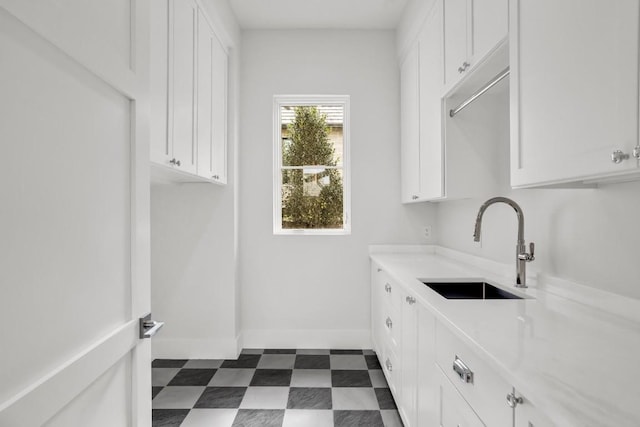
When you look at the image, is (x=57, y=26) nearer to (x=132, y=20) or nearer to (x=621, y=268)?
(x=132, y=20)

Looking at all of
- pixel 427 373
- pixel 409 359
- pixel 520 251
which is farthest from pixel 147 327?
pixel 520 251

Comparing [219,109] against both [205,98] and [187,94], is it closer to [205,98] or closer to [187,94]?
[205,98]

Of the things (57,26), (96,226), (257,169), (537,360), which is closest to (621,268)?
(537,360)

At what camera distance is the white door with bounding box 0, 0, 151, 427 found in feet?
1.96

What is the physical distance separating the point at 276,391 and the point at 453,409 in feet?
5.02

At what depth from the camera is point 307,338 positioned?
127 inches

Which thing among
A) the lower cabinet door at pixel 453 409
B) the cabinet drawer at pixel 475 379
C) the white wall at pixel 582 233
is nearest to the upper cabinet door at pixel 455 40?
the white wall at pixel 582 233

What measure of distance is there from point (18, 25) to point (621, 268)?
67.5 inches

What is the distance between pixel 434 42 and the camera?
2.22 metres

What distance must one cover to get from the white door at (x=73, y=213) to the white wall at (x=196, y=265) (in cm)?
192

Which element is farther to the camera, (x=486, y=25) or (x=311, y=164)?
(x=311, y=164)

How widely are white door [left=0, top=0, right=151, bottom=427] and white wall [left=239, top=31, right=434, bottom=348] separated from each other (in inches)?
84.9

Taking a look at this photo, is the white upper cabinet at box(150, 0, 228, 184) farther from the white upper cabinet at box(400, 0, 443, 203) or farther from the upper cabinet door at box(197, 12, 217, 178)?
the white upper cabinet at box(400, 0, 443, 203)

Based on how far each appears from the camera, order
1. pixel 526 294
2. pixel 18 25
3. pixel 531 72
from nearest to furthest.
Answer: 1. pixel 18 25
2. pixel 531 72
3. pixel 526 294
